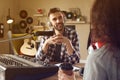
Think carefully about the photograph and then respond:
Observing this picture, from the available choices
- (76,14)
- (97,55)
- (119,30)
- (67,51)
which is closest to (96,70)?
(97,55)

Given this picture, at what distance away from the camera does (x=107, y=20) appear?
89 cm

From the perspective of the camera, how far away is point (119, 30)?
0.88 meters

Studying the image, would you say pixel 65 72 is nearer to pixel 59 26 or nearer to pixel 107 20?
pixel 107 20

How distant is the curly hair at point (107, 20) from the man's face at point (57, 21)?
1683mm

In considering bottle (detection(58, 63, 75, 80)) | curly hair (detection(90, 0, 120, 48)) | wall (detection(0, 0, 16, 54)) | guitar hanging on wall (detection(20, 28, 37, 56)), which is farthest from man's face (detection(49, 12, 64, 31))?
wall (detection(0, 0, 16, 54))

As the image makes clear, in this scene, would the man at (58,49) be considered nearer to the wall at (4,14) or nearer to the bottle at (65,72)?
the bottle at (65,72)

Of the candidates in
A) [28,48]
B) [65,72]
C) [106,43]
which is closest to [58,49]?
[65,72]

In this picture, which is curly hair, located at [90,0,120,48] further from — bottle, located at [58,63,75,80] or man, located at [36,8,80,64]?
man, located at [36,8,80,64]

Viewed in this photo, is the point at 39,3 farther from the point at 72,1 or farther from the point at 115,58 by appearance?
the point at 115,58

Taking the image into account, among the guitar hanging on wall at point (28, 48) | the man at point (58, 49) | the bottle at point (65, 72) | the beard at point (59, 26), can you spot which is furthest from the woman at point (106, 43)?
the guitar hanging on wall at point (28, 48)

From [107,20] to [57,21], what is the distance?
1.73 meters

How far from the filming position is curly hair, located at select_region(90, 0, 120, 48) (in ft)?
2.88

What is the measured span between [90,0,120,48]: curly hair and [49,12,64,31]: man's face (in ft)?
5.52

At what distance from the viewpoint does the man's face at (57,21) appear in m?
2.61
